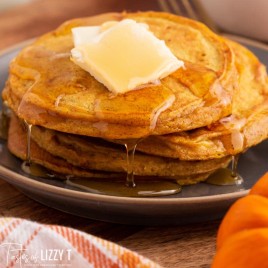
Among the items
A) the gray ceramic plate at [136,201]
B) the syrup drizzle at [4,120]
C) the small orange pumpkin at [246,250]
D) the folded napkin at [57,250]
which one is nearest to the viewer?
the small orange pumpkin at [246,250]

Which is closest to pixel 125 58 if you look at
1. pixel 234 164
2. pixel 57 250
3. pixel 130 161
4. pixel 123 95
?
pixel 123 95

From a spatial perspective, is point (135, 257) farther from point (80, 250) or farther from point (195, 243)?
point (195, 243)

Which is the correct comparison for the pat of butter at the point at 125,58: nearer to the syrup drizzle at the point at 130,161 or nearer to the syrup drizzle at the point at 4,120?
the syrup drizzle at the point at 130,161

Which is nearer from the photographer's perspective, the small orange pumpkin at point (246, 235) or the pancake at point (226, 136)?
the small orange pumpkin at point (246, 235)

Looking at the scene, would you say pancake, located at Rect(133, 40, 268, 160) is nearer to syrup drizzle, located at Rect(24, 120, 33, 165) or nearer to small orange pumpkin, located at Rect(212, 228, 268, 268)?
syrup drizzle, located at Rect(24, 120, 33, 165)

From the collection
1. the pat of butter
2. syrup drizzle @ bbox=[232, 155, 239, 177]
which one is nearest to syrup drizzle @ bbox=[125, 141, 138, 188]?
the pat of butter

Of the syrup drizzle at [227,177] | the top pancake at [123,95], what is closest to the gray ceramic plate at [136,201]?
the syrup drizzle at [227,177]
